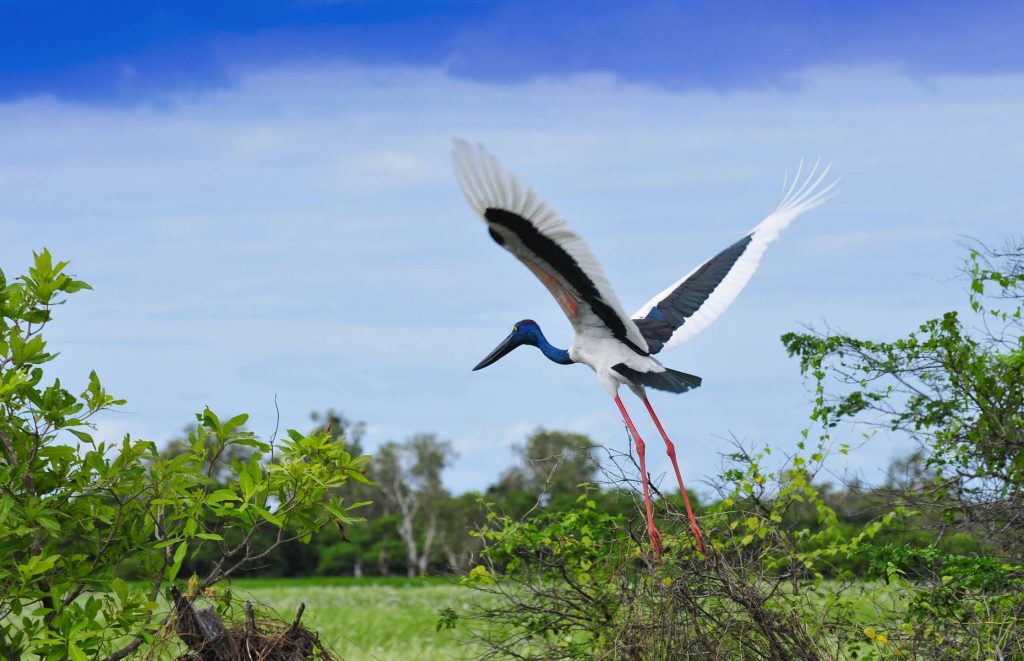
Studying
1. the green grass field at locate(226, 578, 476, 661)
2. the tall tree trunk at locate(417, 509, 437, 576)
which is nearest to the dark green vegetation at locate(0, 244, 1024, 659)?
the green grass field at locate(226, 578, 476, 661)

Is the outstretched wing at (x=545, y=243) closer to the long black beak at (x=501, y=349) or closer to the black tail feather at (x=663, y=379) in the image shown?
the black tail feather at (x=663, y=379)

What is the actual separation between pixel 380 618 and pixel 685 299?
36.0 feet

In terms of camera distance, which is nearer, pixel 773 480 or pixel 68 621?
pixel 68 621

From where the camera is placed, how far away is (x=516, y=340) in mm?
7844

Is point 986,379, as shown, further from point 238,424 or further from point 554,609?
point 238,424

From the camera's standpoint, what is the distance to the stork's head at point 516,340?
779 cm

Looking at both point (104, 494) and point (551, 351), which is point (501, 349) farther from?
point (104, 494)

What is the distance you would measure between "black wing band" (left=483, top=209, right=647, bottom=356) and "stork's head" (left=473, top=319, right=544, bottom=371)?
0.88 meters

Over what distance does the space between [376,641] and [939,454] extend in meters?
8.91

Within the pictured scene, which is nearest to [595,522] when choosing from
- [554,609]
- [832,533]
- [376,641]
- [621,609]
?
[554,609]

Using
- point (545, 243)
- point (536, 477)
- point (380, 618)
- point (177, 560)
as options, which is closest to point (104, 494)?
point (177, 560)

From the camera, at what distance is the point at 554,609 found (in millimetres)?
7098

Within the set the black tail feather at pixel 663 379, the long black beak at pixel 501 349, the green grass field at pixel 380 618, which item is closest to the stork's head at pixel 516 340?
the long black beak at pixel 501 349

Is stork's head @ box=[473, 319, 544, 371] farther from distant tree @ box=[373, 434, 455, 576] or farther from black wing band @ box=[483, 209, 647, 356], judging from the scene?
distant tree @ box=[373, 434, 455, 576]
